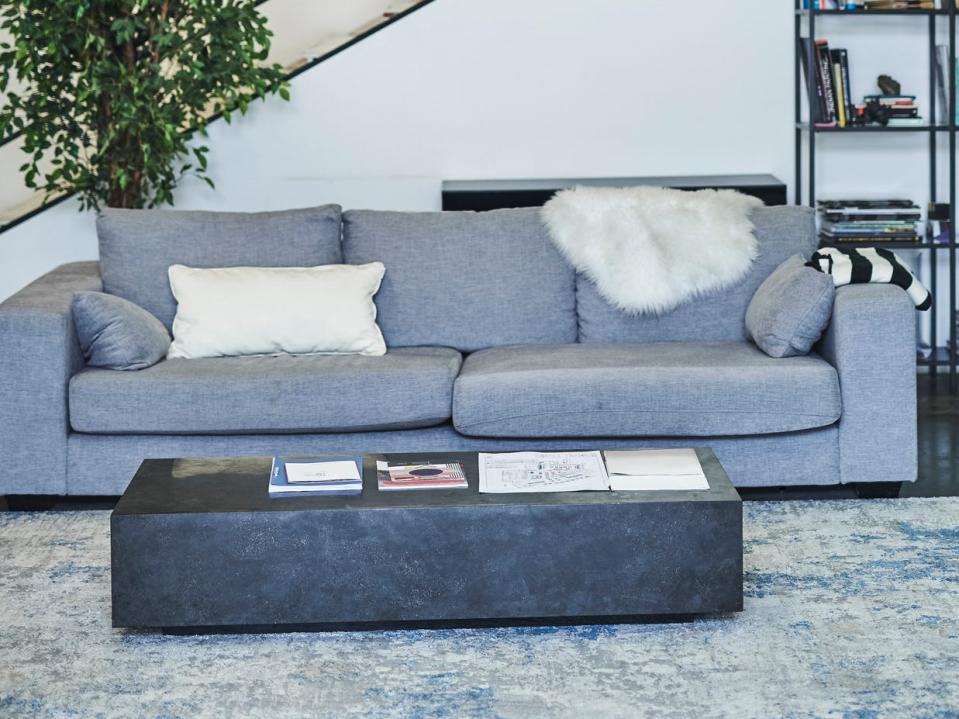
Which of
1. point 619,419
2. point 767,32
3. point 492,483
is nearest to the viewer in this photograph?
point 492,483

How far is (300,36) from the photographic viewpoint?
5930 mm

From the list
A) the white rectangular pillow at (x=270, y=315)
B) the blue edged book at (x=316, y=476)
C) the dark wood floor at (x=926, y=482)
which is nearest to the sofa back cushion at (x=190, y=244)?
the white rectangular pillow at (x=270, y=315)

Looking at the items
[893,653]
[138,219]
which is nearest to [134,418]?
[138,219]

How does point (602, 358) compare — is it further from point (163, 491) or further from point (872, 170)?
point (872, 170)

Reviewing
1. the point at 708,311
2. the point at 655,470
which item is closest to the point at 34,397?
the point at 655,470

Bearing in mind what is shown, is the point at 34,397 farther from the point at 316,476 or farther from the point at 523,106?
the point at 523,106

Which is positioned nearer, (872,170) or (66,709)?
(66,709)

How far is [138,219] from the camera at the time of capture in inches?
174

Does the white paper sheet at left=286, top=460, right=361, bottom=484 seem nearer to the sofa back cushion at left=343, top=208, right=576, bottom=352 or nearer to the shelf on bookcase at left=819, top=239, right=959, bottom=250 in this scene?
the sofa back cushion at left=343, top=208, right=576, bottom=352

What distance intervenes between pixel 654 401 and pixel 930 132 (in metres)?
2.42

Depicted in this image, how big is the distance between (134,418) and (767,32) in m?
3.07

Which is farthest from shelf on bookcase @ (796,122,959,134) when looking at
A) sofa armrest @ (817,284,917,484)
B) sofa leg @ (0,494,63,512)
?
sofa leg @ (0,494,63,512)

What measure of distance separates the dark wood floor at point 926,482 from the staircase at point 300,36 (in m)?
1.77

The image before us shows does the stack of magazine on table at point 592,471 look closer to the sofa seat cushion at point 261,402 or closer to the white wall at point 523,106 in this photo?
the sofa seat cushion at point 261,402
